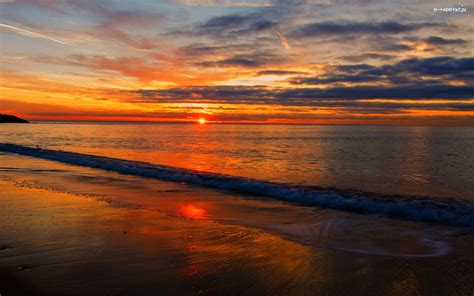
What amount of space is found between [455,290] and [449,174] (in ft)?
57.6

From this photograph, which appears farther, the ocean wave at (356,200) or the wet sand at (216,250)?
the ocean wave at (356,200)

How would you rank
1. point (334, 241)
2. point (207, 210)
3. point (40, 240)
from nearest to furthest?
point (40, 240), point (334, 241), point (207, 210)

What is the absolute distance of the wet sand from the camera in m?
5.19

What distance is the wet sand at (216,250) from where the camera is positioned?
5.19m

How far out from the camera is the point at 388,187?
16062 mm

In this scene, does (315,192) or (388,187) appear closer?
(315,192)

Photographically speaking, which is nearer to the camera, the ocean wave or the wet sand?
the wet sand

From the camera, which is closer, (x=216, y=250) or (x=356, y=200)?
(x=216, y=250)

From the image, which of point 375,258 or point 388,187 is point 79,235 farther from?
point 388,187

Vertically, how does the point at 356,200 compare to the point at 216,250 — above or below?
below

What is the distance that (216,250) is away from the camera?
6.72 meters

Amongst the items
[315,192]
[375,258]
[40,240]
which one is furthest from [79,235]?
[315,192]

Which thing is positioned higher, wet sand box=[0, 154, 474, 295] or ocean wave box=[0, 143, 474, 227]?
wet sand box=[0, 154, 474, 295]

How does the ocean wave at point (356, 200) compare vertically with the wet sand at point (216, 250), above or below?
below
